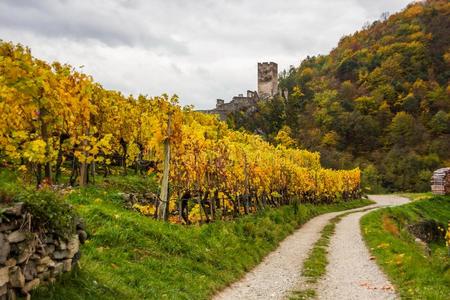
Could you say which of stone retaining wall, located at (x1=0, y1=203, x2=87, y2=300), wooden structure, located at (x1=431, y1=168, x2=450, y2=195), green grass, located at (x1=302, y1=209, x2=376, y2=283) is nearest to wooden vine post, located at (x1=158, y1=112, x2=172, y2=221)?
green grass, located at (x1=302, y1=209, x2=376, y2=283)

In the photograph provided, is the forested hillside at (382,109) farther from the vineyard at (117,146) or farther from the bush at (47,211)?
the bush at (47,211)

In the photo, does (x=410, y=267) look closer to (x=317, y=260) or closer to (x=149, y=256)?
(x=317, y=260)

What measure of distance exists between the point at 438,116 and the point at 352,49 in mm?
72681

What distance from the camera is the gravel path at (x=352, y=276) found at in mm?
13727

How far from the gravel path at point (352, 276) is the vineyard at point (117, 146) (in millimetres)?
6354

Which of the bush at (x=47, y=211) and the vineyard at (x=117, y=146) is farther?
the vineyard at (x=117, y=146)

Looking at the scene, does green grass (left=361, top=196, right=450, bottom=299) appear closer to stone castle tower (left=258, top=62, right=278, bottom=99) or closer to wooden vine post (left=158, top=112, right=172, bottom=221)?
wooden vine post (left=158, top=112, right=172, bottom=221)

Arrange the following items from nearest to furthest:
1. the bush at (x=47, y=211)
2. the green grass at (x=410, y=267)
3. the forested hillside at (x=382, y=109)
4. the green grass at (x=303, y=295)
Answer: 1. the bush at (x=47, y=211)
2. the green grass at (x=410, y=267)
3. the green grass at (x=303, y=295)
4. the forested hillside at (x=382, y=109)

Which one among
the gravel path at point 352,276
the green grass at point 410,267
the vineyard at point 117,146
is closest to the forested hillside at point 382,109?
the vineyard at point 117,146

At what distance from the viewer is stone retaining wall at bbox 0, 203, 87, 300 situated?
693cm

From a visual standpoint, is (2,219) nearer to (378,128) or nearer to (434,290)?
(434,290)

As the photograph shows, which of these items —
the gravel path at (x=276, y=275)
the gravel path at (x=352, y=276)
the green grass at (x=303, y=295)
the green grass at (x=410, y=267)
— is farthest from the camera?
the gravel path at (x=352, y=276)

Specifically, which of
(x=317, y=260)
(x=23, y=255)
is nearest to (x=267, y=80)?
(x=317, y=260)

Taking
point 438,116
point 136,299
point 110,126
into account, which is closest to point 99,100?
point 110,126
